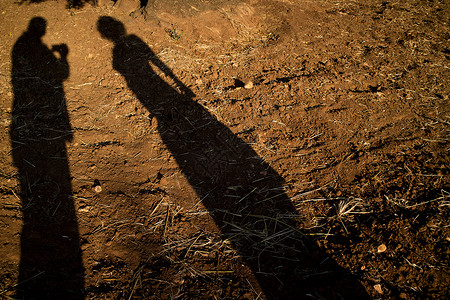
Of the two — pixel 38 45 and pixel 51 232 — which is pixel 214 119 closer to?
pixel 51 232

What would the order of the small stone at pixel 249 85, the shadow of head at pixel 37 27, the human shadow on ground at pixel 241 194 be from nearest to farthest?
the human shadow on ground at pixel 241 194 → the small stone at pixel 249 85 → the shadow of head at pixel 37 27

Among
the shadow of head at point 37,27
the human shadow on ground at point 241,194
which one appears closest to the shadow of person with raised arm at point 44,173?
the shadow of head at point 37,27

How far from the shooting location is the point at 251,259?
7.26 feet

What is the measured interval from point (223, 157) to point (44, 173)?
2153 millimetres

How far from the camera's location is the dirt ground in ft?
6.86

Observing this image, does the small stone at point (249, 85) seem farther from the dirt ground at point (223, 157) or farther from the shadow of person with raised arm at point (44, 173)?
the shadow of person with raised arm at point (44, 173)

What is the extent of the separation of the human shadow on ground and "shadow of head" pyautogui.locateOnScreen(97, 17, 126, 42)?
116 centimetres

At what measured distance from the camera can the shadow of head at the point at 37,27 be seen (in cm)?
507

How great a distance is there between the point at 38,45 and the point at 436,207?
6.83 metres

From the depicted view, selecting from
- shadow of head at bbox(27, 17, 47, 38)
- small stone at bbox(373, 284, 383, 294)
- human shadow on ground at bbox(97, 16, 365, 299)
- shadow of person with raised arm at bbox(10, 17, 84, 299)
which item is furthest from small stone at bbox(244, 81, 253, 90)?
shadow of head at bbox(27, 17, 47, 38)

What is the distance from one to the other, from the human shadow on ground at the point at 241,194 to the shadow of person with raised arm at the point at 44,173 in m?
1.24

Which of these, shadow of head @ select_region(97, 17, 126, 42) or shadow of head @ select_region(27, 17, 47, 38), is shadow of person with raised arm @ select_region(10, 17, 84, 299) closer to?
shadow of head @ select_region(27, 17, 47, 38)

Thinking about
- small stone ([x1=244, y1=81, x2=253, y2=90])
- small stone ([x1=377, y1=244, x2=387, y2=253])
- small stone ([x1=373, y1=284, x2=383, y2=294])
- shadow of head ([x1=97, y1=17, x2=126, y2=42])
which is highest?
shadow of head ([x1=97, y1=17, x2=126, y2=42])

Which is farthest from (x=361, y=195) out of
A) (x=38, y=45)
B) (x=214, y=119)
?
(x=38, y=45)
